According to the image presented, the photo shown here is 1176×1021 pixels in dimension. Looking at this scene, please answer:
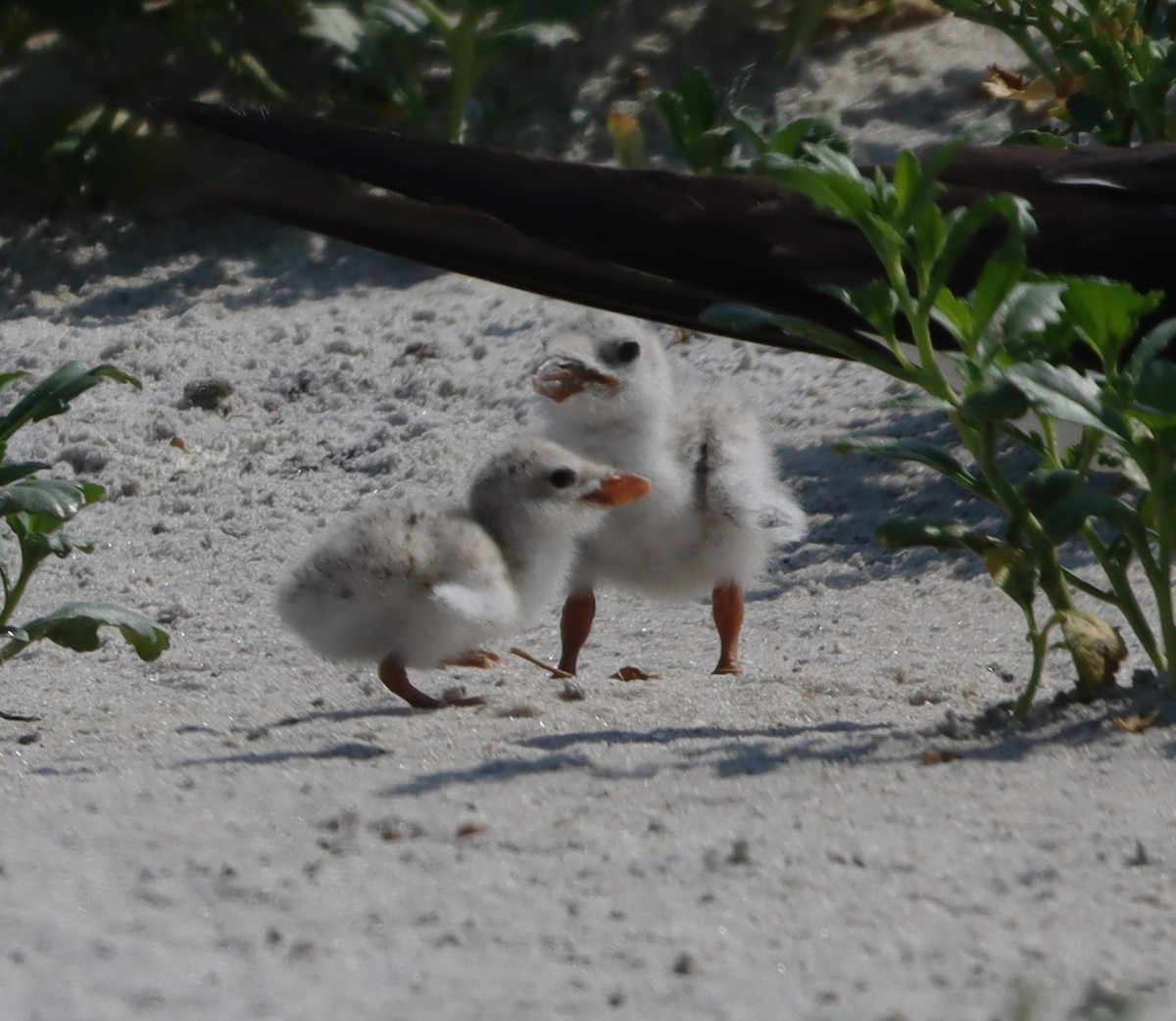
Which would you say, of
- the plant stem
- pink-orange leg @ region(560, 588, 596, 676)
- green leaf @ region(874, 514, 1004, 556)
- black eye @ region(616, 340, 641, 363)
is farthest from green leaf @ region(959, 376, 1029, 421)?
black eye @ region(616, 340, 641, 363)

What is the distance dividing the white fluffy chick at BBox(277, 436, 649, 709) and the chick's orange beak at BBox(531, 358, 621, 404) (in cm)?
24

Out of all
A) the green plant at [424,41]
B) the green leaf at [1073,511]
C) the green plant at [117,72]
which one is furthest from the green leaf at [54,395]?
the green plant at [117,72]

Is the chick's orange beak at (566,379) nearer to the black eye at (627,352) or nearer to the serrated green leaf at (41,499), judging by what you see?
the black eye at (627,352)

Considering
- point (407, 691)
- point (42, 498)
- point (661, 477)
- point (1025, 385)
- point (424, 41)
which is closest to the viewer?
point (1025, 385)

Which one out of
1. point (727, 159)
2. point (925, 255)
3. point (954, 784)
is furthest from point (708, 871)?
point (727, 159)

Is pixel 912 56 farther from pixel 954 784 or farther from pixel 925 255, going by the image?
pixel 954 784

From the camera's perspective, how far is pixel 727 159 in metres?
6.21

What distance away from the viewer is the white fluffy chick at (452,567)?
12.3 feet

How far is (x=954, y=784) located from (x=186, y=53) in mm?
5535

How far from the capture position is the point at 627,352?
14.5 ft

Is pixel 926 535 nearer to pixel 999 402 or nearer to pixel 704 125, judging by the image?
pixel 999 402

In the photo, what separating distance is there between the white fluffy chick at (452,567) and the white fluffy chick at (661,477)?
6.3 inches

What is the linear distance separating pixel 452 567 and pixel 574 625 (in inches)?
19.6

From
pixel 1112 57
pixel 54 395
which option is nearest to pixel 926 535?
pixel 54 395
